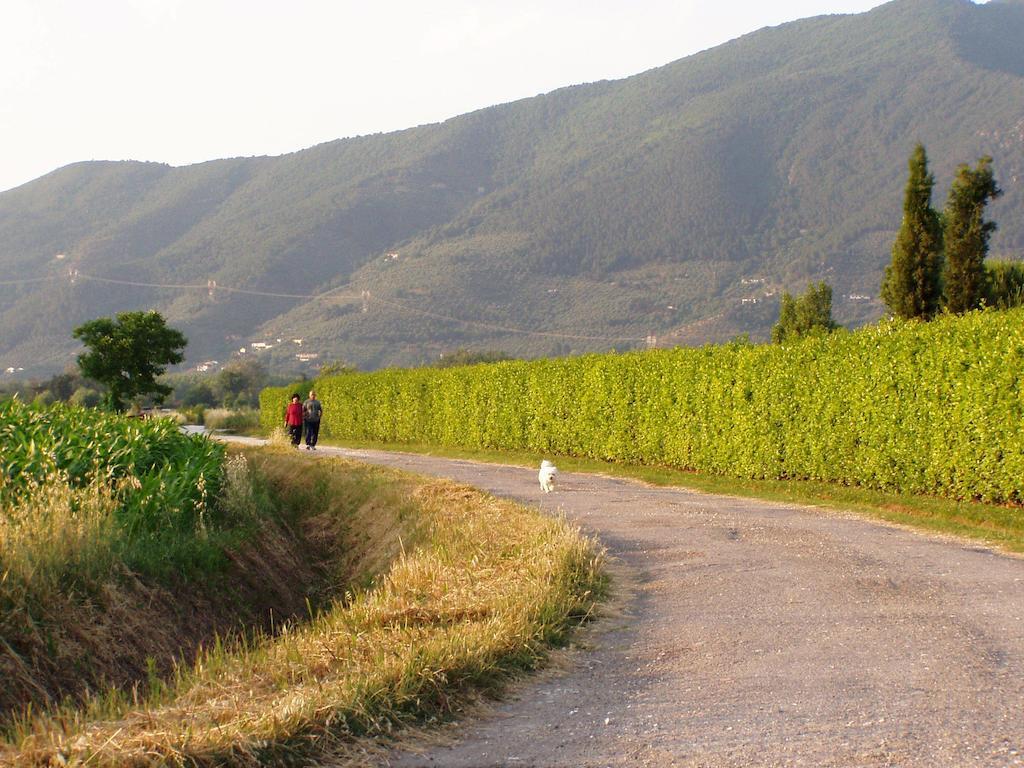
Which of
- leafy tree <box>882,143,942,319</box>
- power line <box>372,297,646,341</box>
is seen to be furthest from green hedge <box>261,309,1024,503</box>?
power line <box>372,297,646,341</box>

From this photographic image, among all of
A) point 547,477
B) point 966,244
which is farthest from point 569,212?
point 547,477

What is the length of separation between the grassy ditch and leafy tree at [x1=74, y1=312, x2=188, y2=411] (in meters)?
28.0

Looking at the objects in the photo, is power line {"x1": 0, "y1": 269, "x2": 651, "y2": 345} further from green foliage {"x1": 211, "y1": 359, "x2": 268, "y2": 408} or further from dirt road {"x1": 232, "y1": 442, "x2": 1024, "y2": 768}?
dirt road {"x1": 232, "y1": 442, "x2": 1024, "y2": 768}

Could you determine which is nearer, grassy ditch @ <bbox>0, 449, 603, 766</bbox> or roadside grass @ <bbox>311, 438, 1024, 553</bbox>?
grassy ditch @ <bbox>0, 449, 603, 766</bbox>

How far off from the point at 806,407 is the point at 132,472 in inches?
486

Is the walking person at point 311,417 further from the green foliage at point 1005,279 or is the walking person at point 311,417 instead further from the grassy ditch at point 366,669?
the green foliage at point 1005,279

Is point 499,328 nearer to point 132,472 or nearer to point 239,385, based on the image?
point 239,385

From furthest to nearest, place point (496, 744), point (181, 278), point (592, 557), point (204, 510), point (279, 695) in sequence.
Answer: point (181, 278), point (204, 510), point (592, 557), point (279, 695), point (496, 744)

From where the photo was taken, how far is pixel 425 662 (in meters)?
6.26

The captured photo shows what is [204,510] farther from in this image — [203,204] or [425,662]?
[203,204]

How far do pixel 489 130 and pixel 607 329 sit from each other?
9005 cm

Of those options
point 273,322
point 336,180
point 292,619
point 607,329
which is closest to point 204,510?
point 292,619

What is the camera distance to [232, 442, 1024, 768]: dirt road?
17.1 feet

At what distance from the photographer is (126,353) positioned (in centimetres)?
3694
